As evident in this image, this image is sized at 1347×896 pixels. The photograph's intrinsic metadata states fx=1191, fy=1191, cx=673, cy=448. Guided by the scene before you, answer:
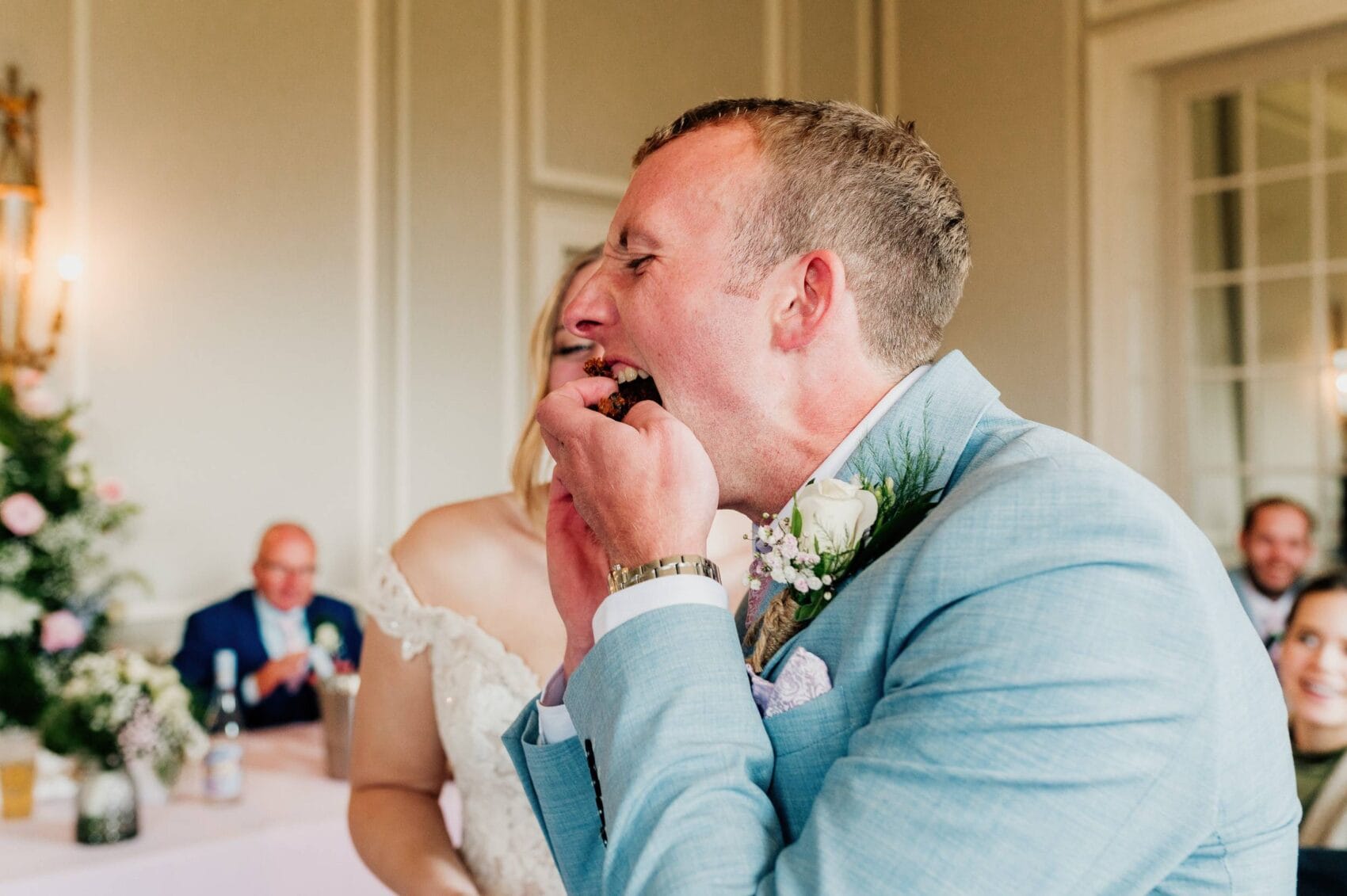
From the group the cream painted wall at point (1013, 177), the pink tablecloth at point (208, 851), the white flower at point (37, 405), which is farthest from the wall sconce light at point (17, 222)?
the cream painted wall at point (1013, 177)

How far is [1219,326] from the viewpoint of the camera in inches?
213

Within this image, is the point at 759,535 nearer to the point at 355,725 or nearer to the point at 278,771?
the point at 355,725

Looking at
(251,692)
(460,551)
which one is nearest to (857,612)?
(460,551)

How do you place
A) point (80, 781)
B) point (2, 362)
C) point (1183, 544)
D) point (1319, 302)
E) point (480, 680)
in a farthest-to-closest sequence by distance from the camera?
1. point (1319, 302)
2. point (2, 362)
3. point (80, 781)
4. point (480, 680)
5. point (1183, 544)

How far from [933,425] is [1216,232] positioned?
5.03 meters

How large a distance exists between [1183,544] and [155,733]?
2.36 metres

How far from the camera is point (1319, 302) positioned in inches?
200

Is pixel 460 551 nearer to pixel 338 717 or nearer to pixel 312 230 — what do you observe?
pixel 338 717

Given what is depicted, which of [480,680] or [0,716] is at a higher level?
[480,680]

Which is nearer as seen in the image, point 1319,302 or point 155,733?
point 155,733

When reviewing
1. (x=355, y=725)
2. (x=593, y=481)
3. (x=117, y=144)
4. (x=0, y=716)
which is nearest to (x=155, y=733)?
(x=355, y=725)

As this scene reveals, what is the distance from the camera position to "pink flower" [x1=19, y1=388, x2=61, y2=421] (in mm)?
3943

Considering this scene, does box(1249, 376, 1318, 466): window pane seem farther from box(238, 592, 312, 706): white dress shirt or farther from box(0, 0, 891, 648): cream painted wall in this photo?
box(238, 592, 312, 706): white dress shirt

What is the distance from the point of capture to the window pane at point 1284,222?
16.8ft
